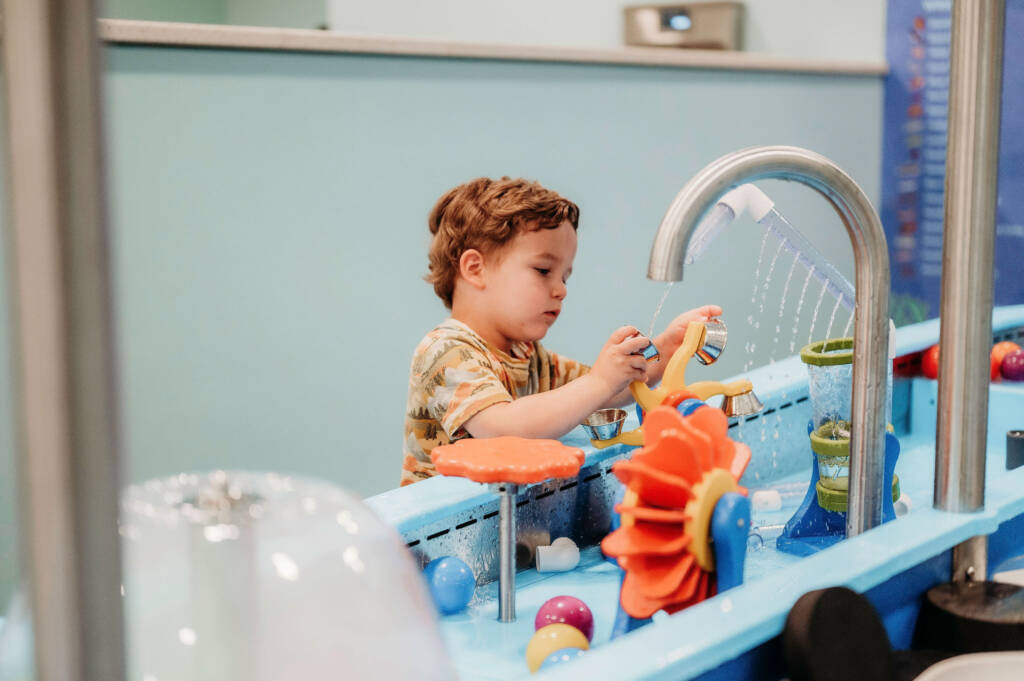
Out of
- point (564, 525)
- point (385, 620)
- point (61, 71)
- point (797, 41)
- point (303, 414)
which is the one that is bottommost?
point (303, 414)

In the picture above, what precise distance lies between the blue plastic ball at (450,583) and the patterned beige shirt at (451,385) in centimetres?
29

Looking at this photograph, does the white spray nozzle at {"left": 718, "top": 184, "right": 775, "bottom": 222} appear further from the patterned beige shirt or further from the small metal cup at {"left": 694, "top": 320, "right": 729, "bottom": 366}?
→ the patterned beige shirt

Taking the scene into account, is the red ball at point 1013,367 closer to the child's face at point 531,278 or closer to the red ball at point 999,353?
the red ball at point 999,353

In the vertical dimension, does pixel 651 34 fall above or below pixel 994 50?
above

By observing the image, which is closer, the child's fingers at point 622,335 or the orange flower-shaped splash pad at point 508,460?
the orange flower-shaped splash pad at point 508,460

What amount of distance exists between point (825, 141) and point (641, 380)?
2012 mm

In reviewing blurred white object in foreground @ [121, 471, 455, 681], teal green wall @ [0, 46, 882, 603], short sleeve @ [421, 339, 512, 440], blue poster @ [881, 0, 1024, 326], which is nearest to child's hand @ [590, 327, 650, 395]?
short sleeve @ [421, 339, 512, 440]

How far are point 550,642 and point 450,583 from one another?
11 centimetres

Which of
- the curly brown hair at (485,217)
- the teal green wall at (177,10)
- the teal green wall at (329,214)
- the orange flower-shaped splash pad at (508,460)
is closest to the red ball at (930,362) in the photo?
the curly brown hair at (485,217)

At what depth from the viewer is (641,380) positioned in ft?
2.93

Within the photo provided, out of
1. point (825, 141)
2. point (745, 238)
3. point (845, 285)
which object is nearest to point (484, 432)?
point (845, 285)

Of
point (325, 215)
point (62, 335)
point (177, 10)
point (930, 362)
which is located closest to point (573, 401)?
point (930, 362)

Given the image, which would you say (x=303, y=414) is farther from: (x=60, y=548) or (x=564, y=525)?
(x=60, y=548)

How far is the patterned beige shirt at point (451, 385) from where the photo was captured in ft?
3.25
